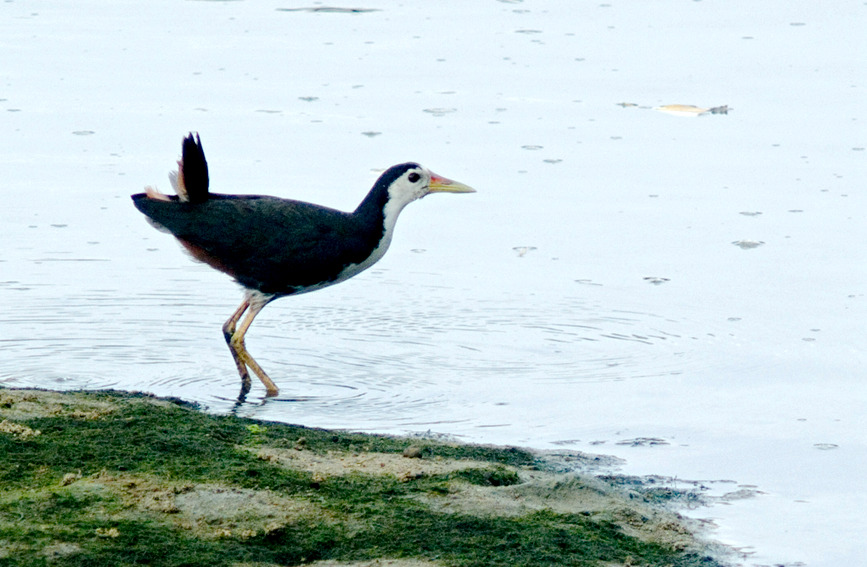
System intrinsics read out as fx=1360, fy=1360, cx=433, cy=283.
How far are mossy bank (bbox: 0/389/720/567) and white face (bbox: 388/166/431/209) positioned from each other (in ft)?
6.51

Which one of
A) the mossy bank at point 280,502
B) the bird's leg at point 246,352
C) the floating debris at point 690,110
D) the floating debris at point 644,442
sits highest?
the floating debris at point 690,110

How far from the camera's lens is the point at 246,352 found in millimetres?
7035

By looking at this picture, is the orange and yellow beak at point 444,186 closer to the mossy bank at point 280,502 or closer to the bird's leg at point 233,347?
the bird's leg at point 233,347

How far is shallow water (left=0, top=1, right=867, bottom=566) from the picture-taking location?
653 cm

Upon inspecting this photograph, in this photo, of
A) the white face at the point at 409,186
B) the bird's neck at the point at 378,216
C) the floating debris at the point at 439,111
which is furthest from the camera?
the floating debris at the point at 439,111

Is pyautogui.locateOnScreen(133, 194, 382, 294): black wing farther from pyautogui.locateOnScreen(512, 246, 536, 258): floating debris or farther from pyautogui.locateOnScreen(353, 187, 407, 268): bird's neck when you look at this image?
pyautogui.locateOnScreen(512, 246, 536, 258): floating debris

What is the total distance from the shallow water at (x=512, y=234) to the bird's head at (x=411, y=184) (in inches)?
32.1

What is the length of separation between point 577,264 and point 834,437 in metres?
2.78

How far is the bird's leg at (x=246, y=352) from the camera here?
6.85 metres

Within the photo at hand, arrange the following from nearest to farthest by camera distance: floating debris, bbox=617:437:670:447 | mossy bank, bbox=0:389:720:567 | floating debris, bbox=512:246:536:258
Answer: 1. mossy bank, bbox=0:389:720:567
2. floating debris, bbox=617:437:670:447
3. floating debris, bbox=512:246:536:258

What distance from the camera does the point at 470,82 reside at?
12859 mm

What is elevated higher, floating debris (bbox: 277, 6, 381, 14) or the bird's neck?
floating debris (bbox: 277, 6, 381, 14)

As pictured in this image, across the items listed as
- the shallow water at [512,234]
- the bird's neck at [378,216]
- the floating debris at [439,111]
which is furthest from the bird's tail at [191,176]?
the floating debris at [439,111]

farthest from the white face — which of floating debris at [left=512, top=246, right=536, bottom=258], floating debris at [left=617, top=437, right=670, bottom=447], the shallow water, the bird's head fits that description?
floating debris at [left=617, top=437, right=670, bottom=447]
